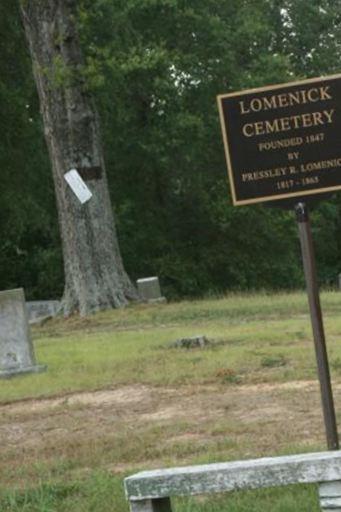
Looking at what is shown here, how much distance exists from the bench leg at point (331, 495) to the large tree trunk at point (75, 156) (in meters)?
16.9

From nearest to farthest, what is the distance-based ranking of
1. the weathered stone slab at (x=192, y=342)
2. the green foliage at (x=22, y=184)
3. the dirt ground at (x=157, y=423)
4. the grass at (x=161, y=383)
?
the grass at (x=161, y=383), the dirt ground at (x=157, y=423), the weathered stone slab at (x=192, y=342), the green foliage at (x=22, y=184)

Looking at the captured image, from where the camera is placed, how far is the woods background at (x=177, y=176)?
37875mm

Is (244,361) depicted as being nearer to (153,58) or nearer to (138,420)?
(138,420)

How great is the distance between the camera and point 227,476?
520 centimetres

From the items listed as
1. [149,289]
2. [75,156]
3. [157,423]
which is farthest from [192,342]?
[149,289]

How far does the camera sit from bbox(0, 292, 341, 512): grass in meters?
7.36

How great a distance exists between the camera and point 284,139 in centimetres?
712

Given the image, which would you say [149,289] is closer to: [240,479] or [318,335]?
[318,335]

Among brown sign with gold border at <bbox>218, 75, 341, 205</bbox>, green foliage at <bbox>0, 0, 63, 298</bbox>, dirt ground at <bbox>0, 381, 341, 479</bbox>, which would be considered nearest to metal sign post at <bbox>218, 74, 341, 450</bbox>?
brown sign with gold border at <bbox>218, 75, 341, 205</bbox>

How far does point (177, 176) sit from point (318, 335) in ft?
113

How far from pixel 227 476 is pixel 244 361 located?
23.1ft

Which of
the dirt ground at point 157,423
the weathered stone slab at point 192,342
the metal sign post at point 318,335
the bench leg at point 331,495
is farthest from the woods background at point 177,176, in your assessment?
the bench leg at point 331,495

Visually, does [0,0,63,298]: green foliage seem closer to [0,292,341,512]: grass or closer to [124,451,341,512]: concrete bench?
[0,292,341,512]: grass

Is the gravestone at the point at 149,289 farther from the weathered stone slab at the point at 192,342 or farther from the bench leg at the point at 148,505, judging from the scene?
the bench leg at the point at 148,505
